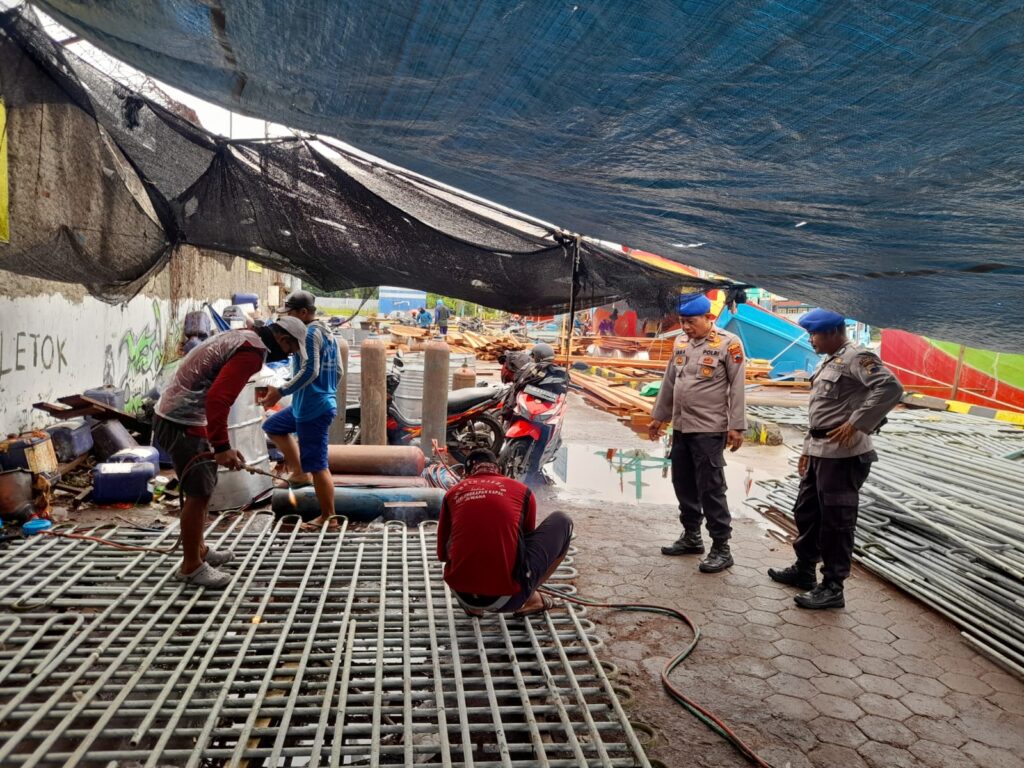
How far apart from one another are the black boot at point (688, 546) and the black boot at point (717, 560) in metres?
0.20

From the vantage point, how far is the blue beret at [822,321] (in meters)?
4.38

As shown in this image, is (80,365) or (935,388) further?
(935,388)

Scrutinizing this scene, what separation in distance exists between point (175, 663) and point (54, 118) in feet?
11.1

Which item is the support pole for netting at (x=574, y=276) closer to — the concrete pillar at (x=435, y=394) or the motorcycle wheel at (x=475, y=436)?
the concrete pillar at (x=435, y=394)

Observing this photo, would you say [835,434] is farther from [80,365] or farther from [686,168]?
[80,365]

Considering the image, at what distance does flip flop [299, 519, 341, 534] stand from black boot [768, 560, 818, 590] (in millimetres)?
3382

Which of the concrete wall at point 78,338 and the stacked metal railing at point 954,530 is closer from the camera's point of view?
the stacked metal railing at point 954,530

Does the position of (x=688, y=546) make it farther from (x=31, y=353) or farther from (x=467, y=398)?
(x=31, y=353)

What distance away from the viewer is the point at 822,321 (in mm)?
4410

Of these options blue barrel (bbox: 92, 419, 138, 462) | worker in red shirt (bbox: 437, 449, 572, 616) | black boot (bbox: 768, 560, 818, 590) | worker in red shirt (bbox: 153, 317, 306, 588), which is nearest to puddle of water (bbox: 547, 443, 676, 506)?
black boot (bbox: 768, 560, 818, 590)

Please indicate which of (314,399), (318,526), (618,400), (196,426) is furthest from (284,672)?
(618,400)

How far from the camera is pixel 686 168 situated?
2.57m

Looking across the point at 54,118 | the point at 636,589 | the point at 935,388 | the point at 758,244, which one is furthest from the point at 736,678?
the point at 935,388

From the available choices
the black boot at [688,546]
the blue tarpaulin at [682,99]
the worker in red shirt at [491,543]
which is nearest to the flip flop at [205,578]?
the worker in red shirt at [491,543]
